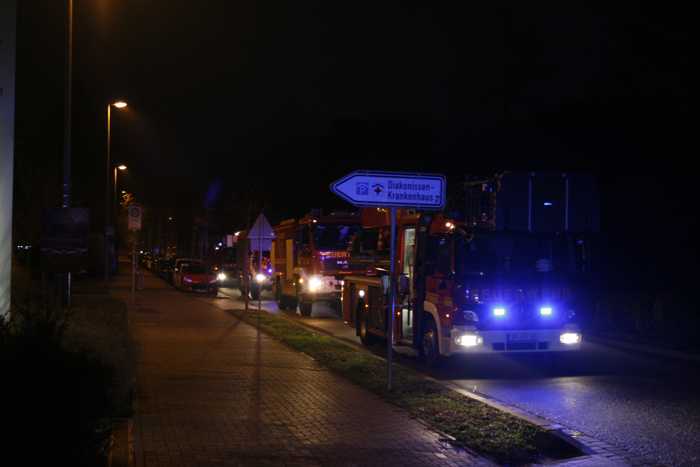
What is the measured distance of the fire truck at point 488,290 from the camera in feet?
42.8

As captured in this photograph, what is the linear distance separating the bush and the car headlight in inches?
668

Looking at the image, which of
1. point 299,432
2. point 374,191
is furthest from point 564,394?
point 299,432

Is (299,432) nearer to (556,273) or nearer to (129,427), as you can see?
(129,427)

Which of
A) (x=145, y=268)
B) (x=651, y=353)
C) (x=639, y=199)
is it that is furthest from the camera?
(x=145, y=268)

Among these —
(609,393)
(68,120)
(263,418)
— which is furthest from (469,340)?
(68,120)

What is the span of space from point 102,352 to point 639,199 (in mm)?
17818

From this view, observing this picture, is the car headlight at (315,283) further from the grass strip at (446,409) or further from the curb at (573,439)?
the curb at (573,439)

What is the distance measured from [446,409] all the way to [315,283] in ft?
50.2

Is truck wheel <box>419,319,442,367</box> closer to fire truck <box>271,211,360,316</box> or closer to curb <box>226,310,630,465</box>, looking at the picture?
curb <box>226,310,630,465</box>

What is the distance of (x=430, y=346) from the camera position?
46.1 ft

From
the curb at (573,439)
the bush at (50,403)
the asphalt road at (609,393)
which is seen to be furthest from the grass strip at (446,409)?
the bush at (50,403)

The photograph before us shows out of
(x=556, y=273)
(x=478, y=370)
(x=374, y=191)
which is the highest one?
(x=374, y=191)

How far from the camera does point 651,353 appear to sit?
16.1 meters

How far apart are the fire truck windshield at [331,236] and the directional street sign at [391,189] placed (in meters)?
13.5
